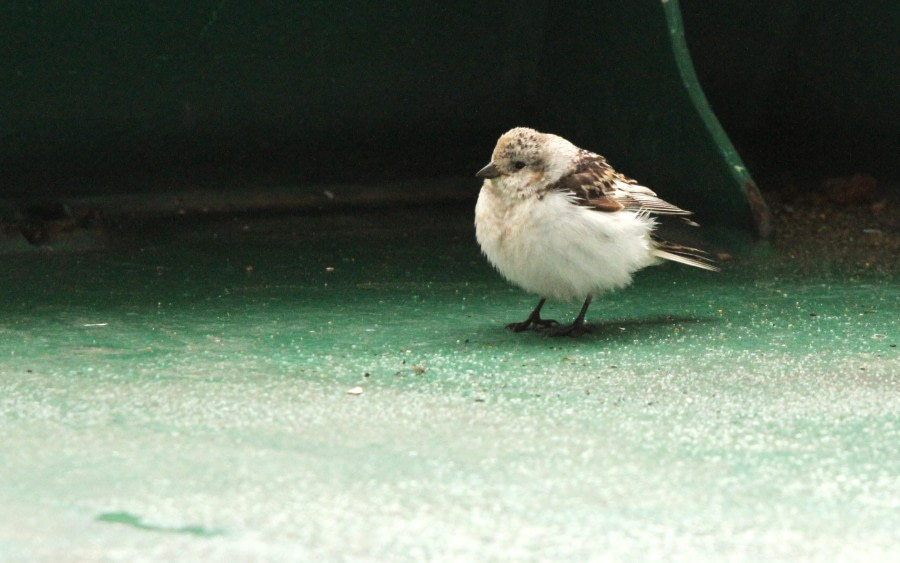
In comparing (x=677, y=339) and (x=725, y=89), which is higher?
(x=725, y=89)

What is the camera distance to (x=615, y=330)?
381cm

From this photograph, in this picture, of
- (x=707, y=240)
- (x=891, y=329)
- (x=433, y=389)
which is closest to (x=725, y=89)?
(x=707, y=240)

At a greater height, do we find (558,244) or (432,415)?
(558,244)

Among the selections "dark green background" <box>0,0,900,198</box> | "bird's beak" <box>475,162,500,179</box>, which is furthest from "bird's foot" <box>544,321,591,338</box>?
"dark green background" <box>0,0,900,198</box>

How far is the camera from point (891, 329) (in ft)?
12.1

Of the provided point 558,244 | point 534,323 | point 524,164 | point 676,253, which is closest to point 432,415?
point 558,244

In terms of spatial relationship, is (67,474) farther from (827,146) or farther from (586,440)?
(827,146)

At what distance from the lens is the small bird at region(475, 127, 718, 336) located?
365 centimetres

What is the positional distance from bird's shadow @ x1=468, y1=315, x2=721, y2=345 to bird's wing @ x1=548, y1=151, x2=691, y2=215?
14.2 inches

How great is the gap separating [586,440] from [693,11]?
3.99 metres

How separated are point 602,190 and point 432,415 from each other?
1.26 meters

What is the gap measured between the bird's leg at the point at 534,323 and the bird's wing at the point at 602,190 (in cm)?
36

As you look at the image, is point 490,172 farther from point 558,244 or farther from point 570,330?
point 570,330

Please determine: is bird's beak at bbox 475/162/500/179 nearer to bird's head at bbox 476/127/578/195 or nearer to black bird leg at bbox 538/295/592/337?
bird's head at bbox 476/127/578/195
